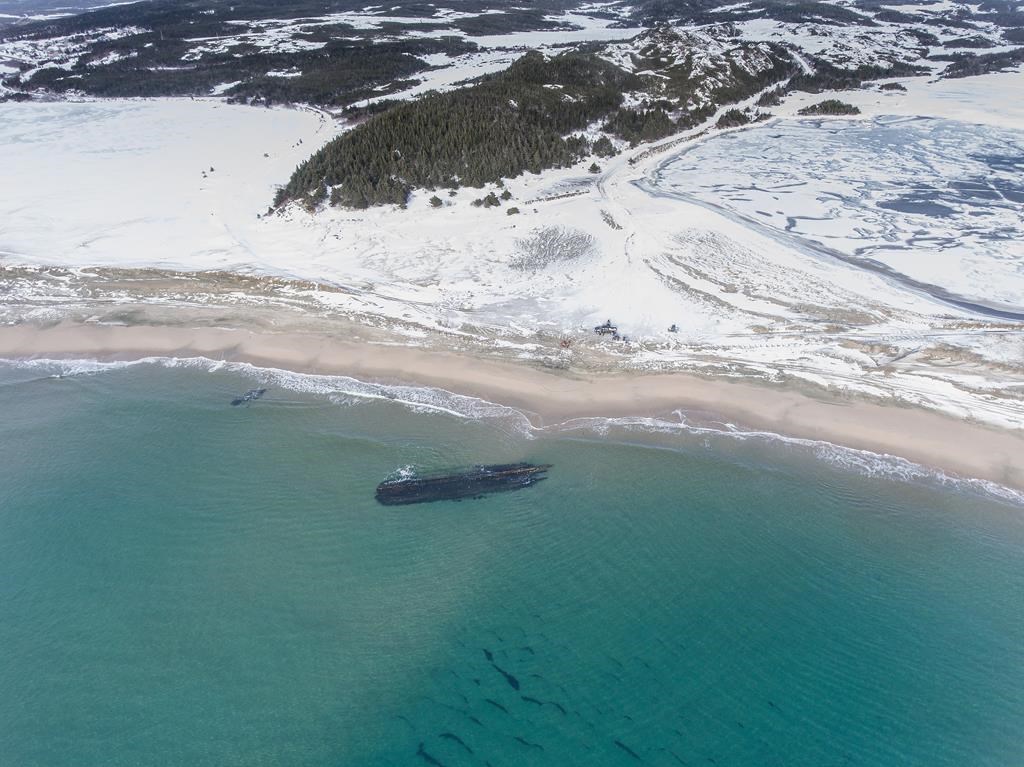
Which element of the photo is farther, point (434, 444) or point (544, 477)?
point (434, 444)

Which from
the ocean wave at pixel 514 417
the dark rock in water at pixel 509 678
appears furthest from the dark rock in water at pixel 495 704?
the ocean wave at pixel 514 417

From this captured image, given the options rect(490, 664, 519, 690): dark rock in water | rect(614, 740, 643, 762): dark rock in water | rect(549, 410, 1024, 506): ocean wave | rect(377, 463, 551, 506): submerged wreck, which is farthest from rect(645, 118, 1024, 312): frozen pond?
rect(490, 664, 519, 690): dark rock in water

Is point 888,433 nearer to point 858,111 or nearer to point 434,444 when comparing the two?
point 434,444

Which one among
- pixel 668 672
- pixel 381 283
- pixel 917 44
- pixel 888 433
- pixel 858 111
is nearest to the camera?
pixel 668 672

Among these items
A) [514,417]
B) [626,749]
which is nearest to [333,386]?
Answer: [514,417]

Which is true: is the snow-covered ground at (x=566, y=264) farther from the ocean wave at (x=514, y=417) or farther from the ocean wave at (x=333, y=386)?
the ocean wave at (x=333, y=386)

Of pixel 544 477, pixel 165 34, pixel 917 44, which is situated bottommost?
pixel 544 477

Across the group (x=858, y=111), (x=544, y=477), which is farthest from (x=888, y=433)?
(x=858, y=111)
